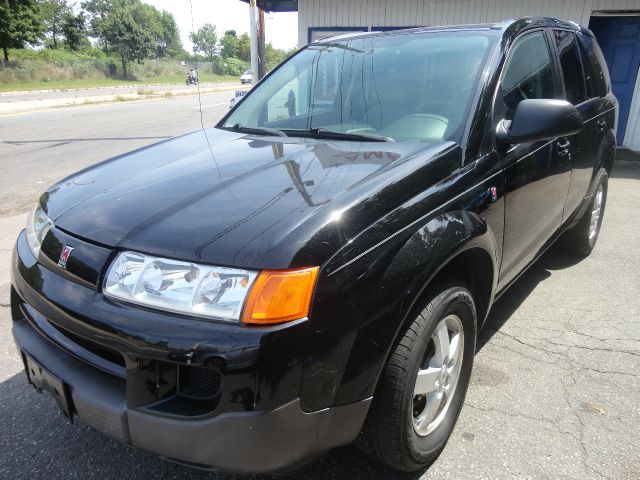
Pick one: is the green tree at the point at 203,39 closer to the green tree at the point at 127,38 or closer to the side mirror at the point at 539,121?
the side mirror at the point at 539,121

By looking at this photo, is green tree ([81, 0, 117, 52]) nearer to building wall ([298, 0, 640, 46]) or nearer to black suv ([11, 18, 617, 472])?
building wall ([298, 0, 640, 46])

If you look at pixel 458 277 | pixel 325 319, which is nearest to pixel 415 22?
pixel 458 277

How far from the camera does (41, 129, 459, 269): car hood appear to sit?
5.08 feet

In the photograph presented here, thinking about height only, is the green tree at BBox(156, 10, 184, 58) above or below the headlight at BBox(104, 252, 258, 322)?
above

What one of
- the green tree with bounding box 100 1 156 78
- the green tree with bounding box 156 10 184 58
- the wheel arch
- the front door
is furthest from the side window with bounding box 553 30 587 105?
the green tree with bounding box 156 10 184 58

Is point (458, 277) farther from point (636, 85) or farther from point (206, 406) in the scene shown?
point (636, 85)

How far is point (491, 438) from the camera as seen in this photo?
7.50 ft

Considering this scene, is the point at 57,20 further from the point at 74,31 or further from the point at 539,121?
the point at 539,121

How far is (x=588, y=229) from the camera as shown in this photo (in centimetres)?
427

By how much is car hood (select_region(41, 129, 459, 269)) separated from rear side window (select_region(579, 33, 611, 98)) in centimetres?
229

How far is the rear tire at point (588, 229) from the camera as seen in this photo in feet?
13.7

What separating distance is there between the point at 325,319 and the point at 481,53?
178 cm

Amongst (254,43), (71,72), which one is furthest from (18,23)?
(254,43)

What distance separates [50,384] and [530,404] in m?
2.14
